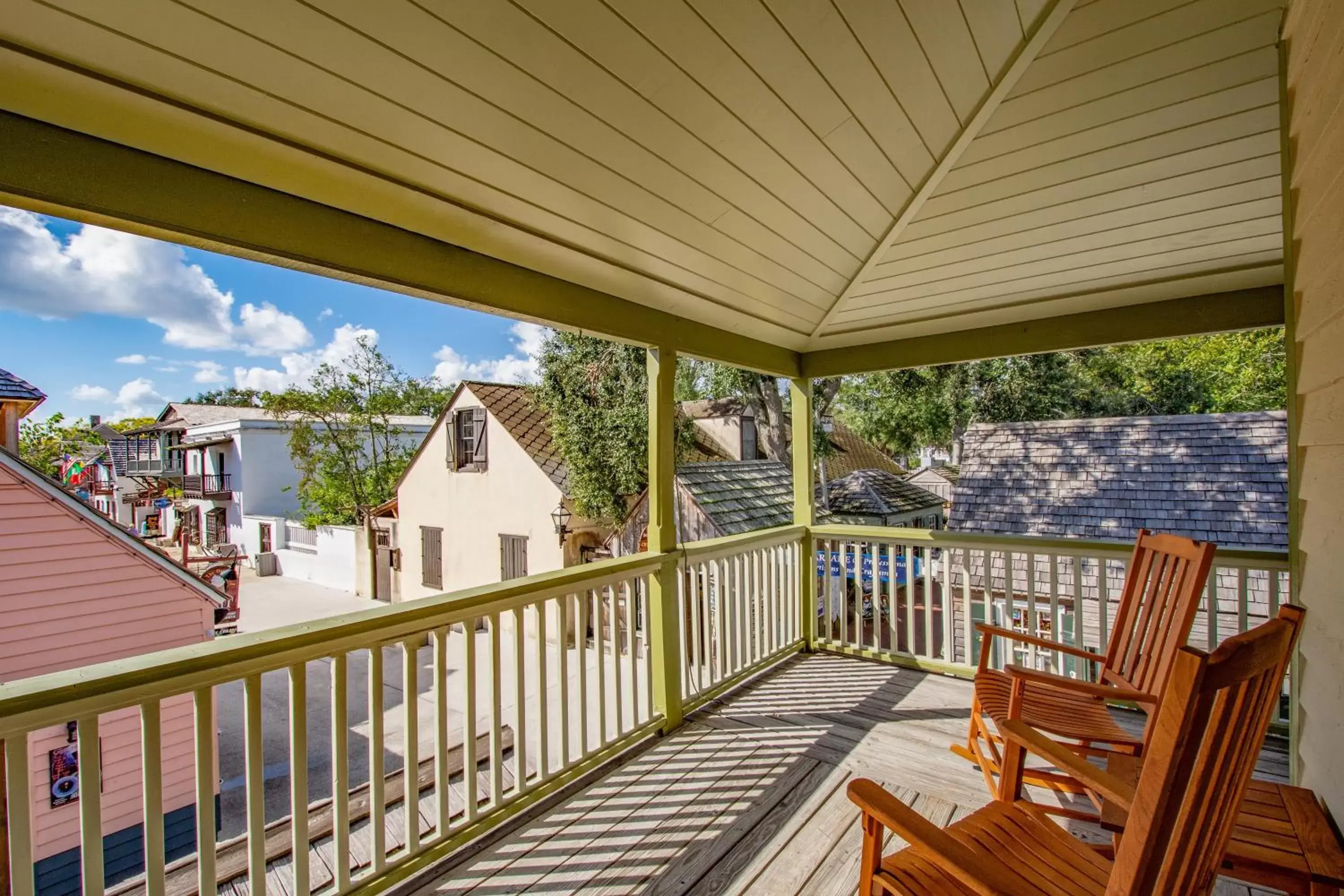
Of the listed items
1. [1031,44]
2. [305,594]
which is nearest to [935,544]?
[1031,44]

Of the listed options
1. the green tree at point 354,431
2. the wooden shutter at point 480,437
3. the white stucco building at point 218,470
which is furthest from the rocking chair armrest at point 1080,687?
the green tree at point 354,431

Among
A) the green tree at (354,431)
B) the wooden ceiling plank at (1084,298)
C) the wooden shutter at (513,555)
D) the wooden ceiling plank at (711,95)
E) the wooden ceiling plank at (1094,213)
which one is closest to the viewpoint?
the wooden ceiling plank at (711,95)

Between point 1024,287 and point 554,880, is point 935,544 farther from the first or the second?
point 554,880

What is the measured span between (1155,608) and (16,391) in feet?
→ 12.2

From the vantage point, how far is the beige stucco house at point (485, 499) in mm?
8695

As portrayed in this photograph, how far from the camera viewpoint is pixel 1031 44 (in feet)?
5.25

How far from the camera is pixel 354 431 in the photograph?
1183 centimetres

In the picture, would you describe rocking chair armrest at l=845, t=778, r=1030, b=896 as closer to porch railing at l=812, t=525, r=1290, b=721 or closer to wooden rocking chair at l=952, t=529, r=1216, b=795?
wooden rocking chair at l=952, t=529, r=1216, b=795

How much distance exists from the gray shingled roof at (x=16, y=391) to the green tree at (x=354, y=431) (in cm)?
1026

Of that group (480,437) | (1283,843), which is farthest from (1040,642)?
(480,437)

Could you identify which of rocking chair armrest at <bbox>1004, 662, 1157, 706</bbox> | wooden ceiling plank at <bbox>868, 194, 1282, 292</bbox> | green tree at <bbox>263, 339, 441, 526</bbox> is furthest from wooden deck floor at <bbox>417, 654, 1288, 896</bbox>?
green tree at <bbox>263, 339, 441, 526</bbox>

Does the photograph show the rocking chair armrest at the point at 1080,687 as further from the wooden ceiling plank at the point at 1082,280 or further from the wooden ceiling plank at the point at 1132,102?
the wooden ceiling plank at the point at 1082,280

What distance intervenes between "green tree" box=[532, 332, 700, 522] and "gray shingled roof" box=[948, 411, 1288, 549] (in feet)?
13.6

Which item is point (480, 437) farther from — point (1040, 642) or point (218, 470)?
point (1040, 642)
